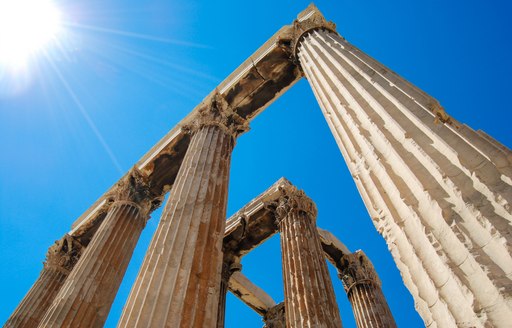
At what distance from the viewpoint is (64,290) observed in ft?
38.4

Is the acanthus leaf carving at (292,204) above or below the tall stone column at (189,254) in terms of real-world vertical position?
above

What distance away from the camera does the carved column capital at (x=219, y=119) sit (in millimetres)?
13305

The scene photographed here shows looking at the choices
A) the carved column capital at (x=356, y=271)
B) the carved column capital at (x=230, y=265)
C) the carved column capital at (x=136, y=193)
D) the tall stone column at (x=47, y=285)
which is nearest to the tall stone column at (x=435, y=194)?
the carved column capital at (x=136, y=193)

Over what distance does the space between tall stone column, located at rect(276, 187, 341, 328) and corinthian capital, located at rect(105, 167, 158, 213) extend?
591cm

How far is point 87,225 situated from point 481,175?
19038 millimetres

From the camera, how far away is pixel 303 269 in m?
13.3

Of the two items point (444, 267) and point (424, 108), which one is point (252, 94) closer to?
point (424, 108)

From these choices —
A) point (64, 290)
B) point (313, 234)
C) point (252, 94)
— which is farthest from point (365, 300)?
point (64, 290)

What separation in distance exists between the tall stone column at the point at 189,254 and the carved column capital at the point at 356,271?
1121 cm

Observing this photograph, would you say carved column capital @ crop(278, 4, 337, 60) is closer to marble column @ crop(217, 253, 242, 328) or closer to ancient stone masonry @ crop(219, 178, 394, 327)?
ancient stone masonry @ crop(219, 178, 394, 327)

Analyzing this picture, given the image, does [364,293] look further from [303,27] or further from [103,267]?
[303,27]

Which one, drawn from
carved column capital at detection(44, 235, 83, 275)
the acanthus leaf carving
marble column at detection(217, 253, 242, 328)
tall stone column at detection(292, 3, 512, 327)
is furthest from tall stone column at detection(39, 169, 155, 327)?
tall stone column at detection(292, 3, 512, 327)

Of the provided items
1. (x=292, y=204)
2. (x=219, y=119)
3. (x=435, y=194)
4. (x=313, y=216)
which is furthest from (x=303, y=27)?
(x=435, y=194)

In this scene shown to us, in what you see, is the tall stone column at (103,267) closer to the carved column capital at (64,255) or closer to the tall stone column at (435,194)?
the carved column capital at (64,255)
